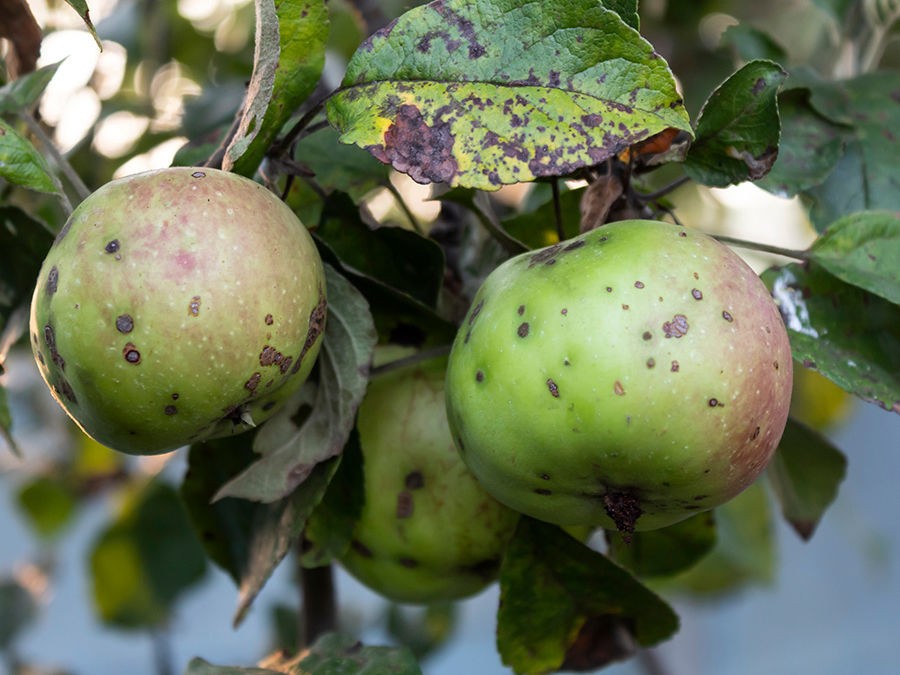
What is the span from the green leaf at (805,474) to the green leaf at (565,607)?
0.16m

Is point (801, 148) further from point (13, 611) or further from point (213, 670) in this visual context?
point (13, 611)

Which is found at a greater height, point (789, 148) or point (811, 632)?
point (789, 148)

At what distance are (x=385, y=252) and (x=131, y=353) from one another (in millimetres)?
224

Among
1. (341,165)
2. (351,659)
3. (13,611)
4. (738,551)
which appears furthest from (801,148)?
(13,611)

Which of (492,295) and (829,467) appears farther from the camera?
(829,467)

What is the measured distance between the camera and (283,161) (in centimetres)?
58

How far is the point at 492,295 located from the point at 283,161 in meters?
0.15

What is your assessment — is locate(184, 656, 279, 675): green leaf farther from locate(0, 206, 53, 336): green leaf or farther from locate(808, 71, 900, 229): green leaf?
locate(808, 71, 900, 229): green leaf

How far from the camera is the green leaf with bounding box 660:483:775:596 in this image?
52.0 inches

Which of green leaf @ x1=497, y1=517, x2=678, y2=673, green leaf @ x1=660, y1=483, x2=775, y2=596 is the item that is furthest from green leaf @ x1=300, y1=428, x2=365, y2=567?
green leaf @ x1=660, y1=483, x2=775, y2=596

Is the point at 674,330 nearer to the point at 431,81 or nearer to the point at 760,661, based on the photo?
the point at 431,81

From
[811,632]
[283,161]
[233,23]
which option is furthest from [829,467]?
[811,632]

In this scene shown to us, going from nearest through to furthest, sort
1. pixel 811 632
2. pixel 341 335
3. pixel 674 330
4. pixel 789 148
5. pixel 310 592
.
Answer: pixel 674 330
pixel 341 335
pixel 789 148
pixel 310 592
pixel 811 632

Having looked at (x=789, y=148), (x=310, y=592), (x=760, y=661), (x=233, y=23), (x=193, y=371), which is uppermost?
(x=193, y=371)
